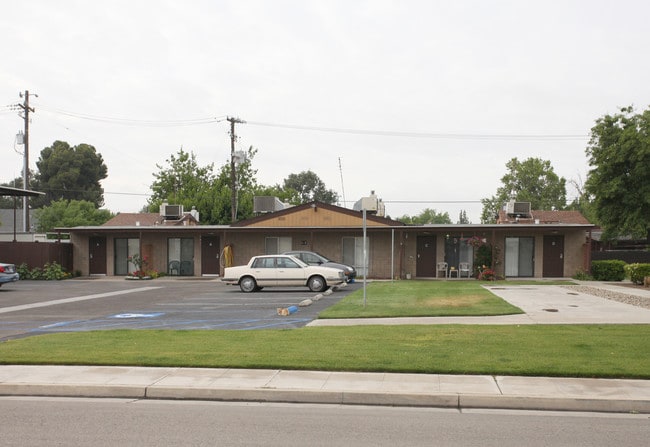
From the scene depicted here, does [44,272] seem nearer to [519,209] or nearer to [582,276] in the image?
[582,276]

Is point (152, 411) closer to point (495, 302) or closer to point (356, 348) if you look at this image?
point (356, 348)

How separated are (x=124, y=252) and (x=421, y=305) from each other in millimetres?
24265

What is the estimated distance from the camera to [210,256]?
35875 millimetres

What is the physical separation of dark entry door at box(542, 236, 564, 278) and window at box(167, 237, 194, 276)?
19.7m

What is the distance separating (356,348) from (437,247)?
2353cm

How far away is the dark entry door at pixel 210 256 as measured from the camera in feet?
117

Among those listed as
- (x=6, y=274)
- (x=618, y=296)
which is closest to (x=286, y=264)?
(x=618, y=296)

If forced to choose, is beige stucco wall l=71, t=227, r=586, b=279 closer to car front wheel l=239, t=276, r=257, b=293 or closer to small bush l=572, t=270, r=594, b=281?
small bush l=572, t=270, r=594, b=281

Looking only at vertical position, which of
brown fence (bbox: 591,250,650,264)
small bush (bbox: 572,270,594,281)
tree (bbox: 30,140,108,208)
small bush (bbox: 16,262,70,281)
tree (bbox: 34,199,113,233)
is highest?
tree (bbox: 30,140,108,208)

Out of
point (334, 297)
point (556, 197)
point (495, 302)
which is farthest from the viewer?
point (556, 197)

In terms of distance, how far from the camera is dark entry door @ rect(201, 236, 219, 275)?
35812 millimetres

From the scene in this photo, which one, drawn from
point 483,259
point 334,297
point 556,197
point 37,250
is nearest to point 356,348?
point 334,297

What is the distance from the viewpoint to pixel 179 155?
65750 millimetres

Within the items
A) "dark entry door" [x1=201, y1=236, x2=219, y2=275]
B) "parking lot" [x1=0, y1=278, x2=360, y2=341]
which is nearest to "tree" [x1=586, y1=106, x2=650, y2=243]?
"parking lot" [x1=0, y1=278, x2=360, y2=341]
